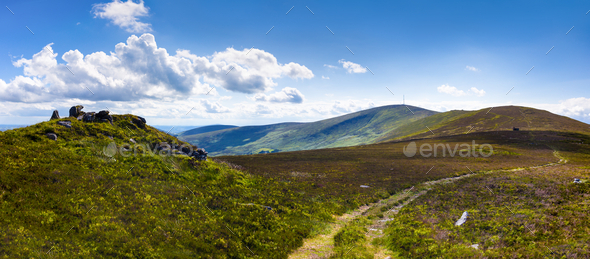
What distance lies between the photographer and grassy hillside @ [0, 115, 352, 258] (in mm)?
10078

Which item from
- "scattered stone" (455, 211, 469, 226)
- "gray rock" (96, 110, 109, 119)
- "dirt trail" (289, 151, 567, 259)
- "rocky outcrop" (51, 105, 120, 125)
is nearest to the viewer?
"dirt trail" (289, 151, 567, 259)

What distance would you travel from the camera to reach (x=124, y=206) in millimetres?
13445

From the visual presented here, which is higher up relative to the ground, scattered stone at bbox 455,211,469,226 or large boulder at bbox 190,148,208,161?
large boulder at bbox 190,148,208,161

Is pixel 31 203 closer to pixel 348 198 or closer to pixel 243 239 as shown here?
pixel 243 239

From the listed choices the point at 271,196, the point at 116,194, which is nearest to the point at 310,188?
the point at 271,196

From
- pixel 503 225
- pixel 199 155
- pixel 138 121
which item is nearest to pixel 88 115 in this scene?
pixel 138 121

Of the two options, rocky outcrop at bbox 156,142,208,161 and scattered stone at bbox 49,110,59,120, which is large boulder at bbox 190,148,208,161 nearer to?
rocky outcrop at bbox 156,142,208,161

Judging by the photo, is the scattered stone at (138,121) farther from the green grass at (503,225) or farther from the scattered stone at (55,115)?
the green grass at (503,225)

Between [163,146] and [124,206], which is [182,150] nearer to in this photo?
[163,146]

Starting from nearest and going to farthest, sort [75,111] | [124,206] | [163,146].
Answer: [124,206]
[75,111]
[163,146]

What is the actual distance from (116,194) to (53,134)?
1052cm

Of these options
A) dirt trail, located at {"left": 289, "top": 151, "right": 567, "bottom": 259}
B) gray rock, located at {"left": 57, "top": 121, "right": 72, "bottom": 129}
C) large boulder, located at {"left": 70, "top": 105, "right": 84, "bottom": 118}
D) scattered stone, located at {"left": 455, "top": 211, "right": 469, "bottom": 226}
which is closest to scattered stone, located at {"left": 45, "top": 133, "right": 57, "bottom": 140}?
gray rock, located at {"left": 57, "top": 121, "right": 72, "bottom": 129}

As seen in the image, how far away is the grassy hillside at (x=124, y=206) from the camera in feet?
33.1

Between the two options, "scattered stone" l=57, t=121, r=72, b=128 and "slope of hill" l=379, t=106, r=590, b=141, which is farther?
"slope of hill" l=379, t=106, r=590, b=141
